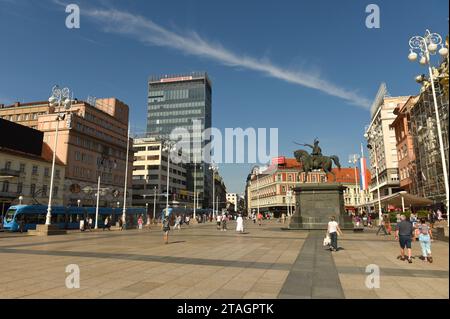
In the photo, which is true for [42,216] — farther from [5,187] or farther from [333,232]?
[333,232]

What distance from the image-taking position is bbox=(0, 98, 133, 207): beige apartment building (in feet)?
220

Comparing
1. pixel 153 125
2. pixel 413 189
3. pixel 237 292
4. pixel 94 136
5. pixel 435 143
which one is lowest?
pixel 237 292

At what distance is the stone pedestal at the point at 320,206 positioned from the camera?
2895 centimetres

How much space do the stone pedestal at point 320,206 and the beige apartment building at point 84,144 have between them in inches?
1734

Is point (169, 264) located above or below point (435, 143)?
below

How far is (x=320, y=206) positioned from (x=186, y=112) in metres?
117

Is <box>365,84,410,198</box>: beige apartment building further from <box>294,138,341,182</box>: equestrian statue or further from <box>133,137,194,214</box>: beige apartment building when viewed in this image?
<box>133,137,194,214</box>: beige apartment building

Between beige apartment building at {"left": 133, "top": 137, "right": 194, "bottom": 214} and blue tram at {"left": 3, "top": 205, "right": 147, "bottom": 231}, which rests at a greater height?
beige apartment building at {"left": 133, "top": 137, "right": 194, "bottom": 214}

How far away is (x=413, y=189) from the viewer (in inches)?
2062

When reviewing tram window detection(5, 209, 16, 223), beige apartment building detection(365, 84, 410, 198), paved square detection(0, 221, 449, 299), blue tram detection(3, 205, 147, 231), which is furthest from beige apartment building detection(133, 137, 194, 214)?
paved square detection(0, 221, 449, 299)

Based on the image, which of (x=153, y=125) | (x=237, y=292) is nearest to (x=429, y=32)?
(x=237, y=292)

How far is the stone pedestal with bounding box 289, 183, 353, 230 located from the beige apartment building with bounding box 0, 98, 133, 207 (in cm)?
4406

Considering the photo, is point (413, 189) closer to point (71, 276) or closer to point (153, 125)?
point (71, 276)
